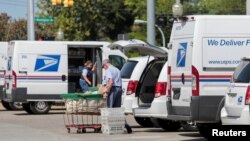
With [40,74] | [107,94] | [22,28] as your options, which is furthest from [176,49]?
[22,28]

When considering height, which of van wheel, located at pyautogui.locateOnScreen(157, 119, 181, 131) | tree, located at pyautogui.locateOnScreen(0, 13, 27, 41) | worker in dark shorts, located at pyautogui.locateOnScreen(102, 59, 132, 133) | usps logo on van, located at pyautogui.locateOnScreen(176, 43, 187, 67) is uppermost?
usps logo on van, located at pyautogui.locateOnScreen(176, 43, 187, 67)

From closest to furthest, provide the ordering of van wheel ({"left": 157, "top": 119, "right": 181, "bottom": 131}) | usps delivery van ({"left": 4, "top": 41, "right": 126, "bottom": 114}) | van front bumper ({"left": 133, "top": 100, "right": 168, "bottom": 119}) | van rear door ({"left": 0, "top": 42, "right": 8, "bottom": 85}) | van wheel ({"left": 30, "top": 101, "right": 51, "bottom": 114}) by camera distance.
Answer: van front bumper ({"left": 133, "top": 100, "right": 168, "bottom": 119}), van wheel ({"left": 157, "top": 119, "right": 181, "bottom": 131}), usps delivery van ({"left": 4, "top": 41, "right": 126, "bottom": 114}), van wheel ({"left": 30, "top": 101, "right": 51, "bottom": 114}), van rear door ({"left": 0, "top": 42, "right": 8, "bottom": 85})

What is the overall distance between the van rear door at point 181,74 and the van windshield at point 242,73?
154cm

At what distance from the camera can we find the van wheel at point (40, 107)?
90.8 ft

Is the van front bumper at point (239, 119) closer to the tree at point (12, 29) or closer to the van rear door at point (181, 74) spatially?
the van rear door at point (181, 74)

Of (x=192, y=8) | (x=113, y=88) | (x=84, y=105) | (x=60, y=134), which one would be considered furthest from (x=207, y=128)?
(x=192, y=8)

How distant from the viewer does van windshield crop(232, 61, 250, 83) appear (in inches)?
543

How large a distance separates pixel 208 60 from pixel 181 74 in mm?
781

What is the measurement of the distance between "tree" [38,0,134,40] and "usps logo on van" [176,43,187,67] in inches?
1982

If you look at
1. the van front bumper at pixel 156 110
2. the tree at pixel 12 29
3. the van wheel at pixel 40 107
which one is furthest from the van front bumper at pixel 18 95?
the tree at pixel 12 29

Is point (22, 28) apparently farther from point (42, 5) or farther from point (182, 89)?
point (182, 89)

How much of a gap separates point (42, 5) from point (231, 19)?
5627 cm

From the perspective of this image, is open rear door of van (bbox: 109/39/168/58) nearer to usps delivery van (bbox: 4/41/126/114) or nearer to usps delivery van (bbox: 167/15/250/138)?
usps delivery van (bbox: 167/15/250/138)

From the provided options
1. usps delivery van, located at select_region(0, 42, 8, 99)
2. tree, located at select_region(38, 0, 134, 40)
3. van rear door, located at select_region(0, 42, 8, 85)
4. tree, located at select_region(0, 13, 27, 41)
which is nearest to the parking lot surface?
usps delivery van, located at select_region(0, 42, 8, 99)
